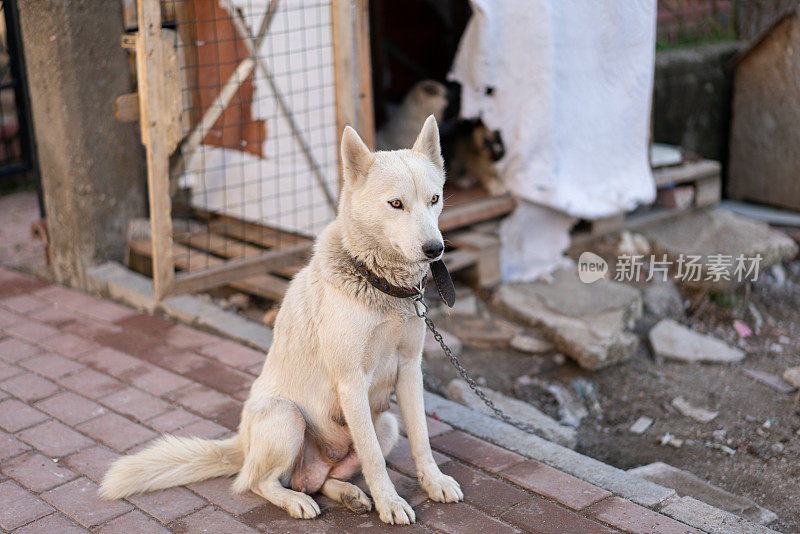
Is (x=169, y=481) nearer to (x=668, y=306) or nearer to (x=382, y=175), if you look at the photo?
(x=382, y=175)

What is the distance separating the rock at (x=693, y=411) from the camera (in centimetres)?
436

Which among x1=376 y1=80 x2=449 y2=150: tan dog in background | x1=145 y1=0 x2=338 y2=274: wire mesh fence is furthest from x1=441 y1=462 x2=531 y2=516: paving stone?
x1=376 y1=80 x2=449 y2=150: tan dog in background

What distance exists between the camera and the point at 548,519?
2.94 meters

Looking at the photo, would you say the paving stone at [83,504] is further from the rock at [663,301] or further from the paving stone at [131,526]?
the rock at [663,301]

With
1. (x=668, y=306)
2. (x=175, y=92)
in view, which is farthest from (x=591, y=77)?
(x=175, y=92)

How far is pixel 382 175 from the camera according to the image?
9.11 ft

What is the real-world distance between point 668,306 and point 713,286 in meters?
0.39

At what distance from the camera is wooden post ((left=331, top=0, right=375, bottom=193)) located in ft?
15.5

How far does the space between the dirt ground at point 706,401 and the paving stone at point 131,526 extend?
6.05ft

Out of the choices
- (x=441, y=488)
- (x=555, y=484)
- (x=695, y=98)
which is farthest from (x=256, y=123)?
(x=695, y=98)

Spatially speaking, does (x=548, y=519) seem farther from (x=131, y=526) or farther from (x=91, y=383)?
(x=91, y=383)

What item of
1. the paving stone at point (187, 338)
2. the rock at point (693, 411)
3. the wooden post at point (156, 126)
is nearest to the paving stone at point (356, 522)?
the paving stone at point (187, 338)

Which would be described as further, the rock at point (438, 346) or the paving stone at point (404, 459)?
the rock at point (438, 346)

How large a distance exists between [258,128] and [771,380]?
147 inches
